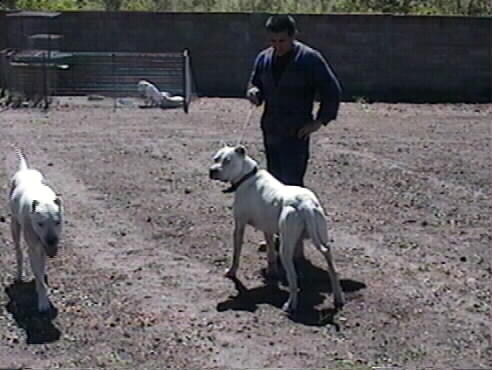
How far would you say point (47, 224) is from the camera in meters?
7.29

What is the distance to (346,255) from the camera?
30.5 feet

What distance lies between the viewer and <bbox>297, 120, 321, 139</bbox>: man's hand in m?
8.52

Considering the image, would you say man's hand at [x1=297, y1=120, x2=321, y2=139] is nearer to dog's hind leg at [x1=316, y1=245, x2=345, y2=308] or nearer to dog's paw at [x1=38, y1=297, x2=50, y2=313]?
dog's hind leg at [x1=316, y1=245, x2=345, y2=308]

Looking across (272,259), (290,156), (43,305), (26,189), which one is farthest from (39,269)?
(290,156)

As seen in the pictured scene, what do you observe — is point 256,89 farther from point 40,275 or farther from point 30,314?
point 30,314

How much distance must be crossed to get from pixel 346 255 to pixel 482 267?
3.69 ft

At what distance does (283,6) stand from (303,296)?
19.5 metres

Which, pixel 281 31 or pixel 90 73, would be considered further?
pixel 90 73

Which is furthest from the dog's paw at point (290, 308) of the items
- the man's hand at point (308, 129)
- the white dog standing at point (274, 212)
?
the man's hand at point (308, 129)

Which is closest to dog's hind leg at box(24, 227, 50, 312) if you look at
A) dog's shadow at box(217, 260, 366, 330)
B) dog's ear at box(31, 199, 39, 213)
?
dog's ear at box(31, 199, 39, 213)

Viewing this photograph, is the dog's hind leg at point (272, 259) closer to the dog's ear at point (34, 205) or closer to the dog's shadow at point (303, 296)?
the dog's shadow at point (303, 296)

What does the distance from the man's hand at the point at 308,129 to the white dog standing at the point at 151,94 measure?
10.8 m

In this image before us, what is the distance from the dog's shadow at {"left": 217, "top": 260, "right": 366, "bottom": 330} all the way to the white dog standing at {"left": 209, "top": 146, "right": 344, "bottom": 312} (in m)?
0.14

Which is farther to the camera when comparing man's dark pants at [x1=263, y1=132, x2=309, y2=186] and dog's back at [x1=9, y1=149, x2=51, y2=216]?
man's dark pants at [x1=263, y1=132, x2=309, y2=186]
